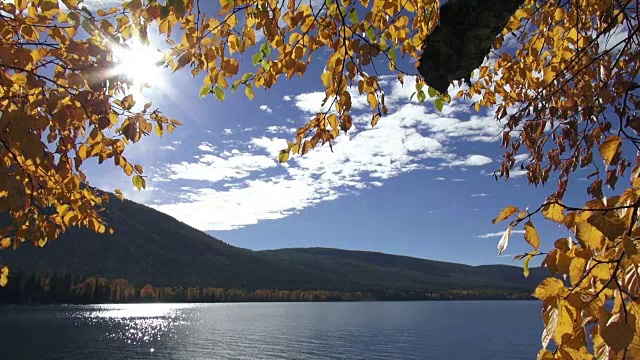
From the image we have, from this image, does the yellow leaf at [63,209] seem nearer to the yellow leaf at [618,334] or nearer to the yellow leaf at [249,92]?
the yellow leaf at [249,92]

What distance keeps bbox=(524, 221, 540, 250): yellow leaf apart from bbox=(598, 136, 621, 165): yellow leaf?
1.69 feet

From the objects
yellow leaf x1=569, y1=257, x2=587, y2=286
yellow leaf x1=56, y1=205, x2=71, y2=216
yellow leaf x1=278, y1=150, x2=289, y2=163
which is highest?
yellow leaf x1=278, y1=150, x2=289, y2=163

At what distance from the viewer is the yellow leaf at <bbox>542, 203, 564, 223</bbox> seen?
245 centimetres

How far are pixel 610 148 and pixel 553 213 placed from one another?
0.45m

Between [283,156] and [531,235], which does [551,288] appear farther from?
[283,156]

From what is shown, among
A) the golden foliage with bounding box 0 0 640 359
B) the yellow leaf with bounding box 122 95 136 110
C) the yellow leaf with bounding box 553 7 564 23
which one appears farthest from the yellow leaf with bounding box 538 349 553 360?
the yellow leaf with bounding box 122 95 136 110

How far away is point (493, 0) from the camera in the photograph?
310cm

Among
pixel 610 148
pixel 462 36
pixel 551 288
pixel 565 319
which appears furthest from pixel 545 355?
pixel 462 36

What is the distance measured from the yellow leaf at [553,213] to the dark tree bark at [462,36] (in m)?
1.48

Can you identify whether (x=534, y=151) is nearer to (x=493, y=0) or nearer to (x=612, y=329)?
(x=493, y=0)

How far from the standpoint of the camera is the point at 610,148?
2318mm

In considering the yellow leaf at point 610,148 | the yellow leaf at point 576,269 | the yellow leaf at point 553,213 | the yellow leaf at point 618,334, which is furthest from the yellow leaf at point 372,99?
the yellow leaf at point 618,334

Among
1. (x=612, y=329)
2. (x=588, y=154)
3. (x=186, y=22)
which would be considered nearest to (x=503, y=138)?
(x=588, y=154)

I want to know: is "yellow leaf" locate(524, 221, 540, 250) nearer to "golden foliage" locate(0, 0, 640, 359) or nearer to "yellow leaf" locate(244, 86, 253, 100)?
"golden foliage" locate(0, 0, 640, 359)
